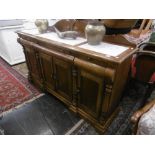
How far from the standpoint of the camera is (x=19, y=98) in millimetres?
1984

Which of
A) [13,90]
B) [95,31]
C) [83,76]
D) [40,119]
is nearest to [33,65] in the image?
[13,90]

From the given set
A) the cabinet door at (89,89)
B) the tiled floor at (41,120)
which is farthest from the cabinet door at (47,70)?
the cabinet door at (89,89)

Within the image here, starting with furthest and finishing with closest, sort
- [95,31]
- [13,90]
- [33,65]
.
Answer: [13,90] < [33,65] < [95,31]

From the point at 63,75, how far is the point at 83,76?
34cm

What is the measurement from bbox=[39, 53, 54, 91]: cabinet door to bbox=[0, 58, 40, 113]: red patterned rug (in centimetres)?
29

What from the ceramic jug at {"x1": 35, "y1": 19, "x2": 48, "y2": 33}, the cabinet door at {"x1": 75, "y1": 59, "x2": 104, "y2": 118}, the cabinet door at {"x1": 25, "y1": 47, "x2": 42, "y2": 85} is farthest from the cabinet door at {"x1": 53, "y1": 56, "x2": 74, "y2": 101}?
the ceramic jug at {"x1": 35, "y1": 19, "x2": 48, "y2": 33}

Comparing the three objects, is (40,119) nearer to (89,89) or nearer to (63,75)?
(63,75)

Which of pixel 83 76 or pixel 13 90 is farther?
pixel 13 90

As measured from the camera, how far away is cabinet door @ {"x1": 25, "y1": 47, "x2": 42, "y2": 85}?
184 centimetres

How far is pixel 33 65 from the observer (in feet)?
6.66

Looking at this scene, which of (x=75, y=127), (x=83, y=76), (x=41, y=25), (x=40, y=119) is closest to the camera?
(x=83, y=76)
